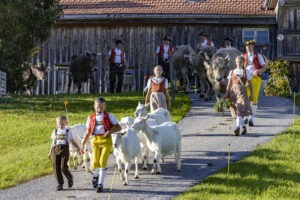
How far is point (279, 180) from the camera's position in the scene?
28.1 ft

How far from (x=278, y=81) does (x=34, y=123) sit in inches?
476

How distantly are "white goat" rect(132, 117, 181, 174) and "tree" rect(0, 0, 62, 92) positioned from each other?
11548 mm

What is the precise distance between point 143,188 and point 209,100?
1084 cm

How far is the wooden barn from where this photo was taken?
26.5 metres

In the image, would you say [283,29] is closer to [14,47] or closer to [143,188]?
[14,47]

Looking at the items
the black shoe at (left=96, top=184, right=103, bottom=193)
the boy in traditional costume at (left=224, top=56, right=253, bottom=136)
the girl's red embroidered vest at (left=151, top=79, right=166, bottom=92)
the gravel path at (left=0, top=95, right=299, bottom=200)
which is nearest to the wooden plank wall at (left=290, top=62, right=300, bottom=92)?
the gravel path at (left=0, top=95, right=299, bottom=200)

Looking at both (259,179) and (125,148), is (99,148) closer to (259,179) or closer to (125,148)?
(125,148)

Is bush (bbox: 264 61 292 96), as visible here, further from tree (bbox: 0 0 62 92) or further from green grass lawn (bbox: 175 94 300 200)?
green grass lawn (bbox: 175 94 300 200)

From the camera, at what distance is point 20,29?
19.5 m

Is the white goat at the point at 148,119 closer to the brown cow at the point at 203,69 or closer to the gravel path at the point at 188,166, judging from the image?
the gravel path at the point at 188,166

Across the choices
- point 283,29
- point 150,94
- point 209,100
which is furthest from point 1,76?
point 283,29

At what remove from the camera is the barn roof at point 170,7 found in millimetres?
26438

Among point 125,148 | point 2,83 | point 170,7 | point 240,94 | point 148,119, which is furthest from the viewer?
point 170,7

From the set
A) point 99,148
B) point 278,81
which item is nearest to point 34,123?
point 99,148
